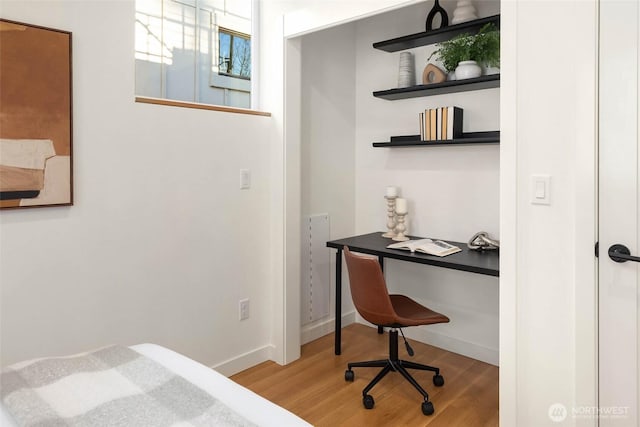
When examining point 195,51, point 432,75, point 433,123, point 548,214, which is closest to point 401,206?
point 433,123

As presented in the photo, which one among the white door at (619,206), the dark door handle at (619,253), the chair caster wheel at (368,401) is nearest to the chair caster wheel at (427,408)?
the chair caster wheel at (368,401)

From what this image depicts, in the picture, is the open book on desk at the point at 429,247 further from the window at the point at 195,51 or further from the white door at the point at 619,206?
the window at the point at 195,51

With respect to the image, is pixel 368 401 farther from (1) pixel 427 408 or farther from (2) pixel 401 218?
(2) pixel 401 218

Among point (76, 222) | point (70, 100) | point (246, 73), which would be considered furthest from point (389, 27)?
point (76, 222)

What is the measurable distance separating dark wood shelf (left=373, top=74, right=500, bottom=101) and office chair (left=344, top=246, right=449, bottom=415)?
1.23m

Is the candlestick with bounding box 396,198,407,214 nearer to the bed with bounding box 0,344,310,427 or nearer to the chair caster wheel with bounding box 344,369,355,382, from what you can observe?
the chair caster wheel with bounding box 344,369,355,382

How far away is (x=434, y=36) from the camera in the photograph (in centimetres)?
283

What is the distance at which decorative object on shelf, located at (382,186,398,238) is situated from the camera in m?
3.09

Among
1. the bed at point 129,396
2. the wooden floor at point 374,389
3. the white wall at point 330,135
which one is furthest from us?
the white wall at point 330,135

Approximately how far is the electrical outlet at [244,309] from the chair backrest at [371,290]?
0.74 m

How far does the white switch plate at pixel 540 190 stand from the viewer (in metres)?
1.69

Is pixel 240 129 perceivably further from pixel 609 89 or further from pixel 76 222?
pixel 609 89

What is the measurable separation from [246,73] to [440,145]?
4.53 feet

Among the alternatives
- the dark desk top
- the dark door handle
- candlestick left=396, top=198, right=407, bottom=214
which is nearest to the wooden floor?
the dark desk top
